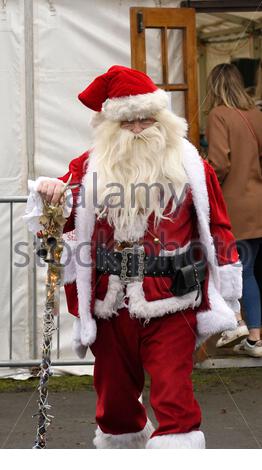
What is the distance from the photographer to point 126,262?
474 cm

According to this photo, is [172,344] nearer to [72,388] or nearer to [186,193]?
[186,193]

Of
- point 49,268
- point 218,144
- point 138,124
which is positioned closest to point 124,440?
point 49,268

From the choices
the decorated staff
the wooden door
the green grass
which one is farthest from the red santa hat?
the green grass

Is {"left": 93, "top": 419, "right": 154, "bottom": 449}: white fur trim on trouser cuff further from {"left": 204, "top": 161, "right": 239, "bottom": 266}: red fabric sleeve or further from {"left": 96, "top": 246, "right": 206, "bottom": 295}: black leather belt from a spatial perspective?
{"left": 204, "top": 161, "right": 239, "bottom": 266}: red fabric sleeve

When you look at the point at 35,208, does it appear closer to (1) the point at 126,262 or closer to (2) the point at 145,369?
(1) the point at 126,262

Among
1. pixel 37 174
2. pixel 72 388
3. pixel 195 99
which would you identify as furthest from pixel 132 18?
pixel 72 388

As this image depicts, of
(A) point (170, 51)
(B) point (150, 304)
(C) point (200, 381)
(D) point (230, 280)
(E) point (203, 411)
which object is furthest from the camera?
(A) point (170, 51)

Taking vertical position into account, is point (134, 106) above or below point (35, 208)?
above

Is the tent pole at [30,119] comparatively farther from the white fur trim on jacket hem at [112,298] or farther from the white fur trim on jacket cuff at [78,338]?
the white fur trim on jacket hem at [112,298]

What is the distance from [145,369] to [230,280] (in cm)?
59

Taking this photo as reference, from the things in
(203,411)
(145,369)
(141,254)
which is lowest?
(203,411)

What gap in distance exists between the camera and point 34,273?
25.1ft

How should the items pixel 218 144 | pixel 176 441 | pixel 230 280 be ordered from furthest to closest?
pixel 218 144 < pixel 230 280 < pixel 176 441

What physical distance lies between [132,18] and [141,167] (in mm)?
2995
